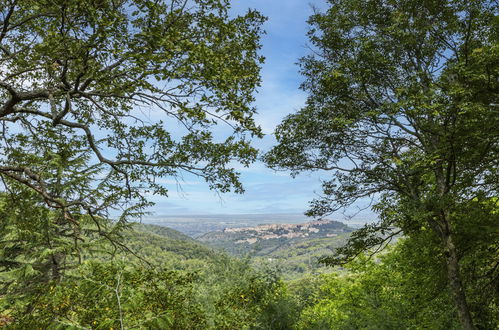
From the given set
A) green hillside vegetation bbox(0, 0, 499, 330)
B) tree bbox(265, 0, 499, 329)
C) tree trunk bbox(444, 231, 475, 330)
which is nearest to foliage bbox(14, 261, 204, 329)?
green hillside vegetation bbox(0, 0, 499, 330)

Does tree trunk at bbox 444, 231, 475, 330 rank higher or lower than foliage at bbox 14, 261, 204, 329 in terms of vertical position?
lower

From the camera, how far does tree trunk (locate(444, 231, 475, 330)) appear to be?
30.7 feet

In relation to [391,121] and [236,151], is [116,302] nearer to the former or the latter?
[236,151]

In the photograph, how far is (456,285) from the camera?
9.60 m

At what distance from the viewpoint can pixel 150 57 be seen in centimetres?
432

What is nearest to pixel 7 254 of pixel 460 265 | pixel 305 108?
pixel 305 108

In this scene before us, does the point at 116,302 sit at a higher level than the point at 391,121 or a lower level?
lower

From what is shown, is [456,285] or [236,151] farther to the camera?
[456,285]

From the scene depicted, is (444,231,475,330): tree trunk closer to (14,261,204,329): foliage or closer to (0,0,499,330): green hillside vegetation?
(0,0,499,330): green hillside vegetation

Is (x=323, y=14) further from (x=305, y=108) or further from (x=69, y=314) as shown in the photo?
(x=69, y=314)

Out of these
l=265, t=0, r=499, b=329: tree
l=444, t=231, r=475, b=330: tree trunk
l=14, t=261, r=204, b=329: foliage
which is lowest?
l=444, t=231, r=475, b=330: tree trunk

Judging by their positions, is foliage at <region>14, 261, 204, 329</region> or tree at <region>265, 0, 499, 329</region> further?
tree at <region>265, 0, 499, 329</region>

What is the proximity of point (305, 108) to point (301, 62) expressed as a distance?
1963mm

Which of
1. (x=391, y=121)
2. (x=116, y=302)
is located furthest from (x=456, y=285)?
(x=116, y=302)
